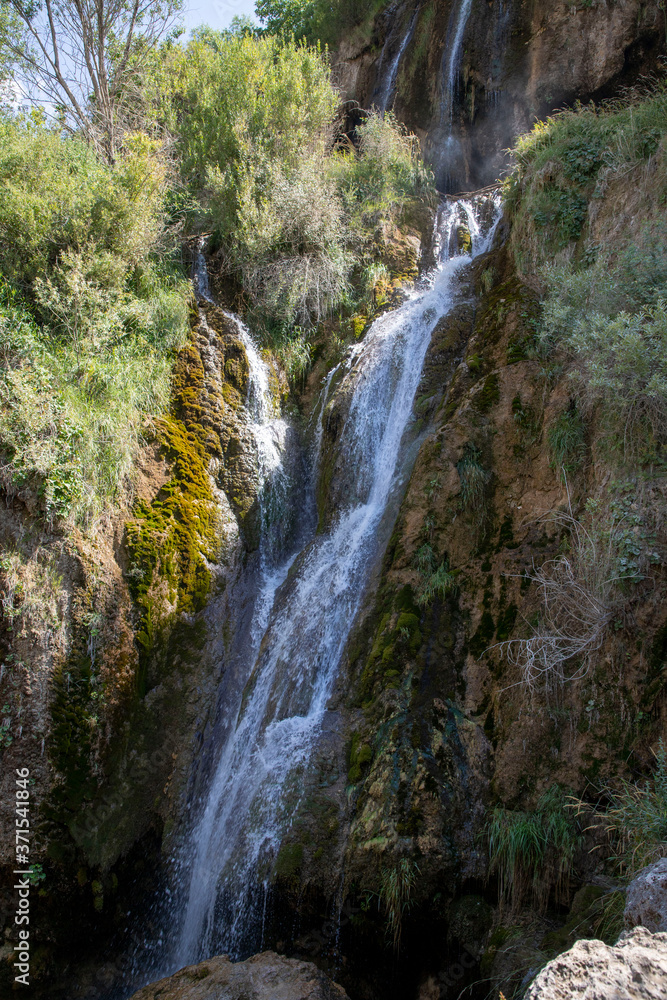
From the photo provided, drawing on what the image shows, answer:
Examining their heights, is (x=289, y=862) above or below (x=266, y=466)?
below

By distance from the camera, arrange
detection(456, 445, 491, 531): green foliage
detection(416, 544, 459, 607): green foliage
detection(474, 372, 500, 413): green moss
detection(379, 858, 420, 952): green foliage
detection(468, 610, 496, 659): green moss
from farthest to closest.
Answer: detection(474, 372, 500, 413): green moss < detection(456, 445, 491, 531): green foliage < detection(416, 544, 459, 607): green foliage < detection(468, 610, 496, 659): green moss < detection(379, 858, 420, 952): green foliage

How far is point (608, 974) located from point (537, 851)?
228cm

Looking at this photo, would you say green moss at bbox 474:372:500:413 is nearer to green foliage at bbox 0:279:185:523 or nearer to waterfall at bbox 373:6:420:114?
green foliage at bbox 0:279:185:523

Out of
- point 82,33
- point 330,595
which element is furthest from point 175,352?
point 82,33

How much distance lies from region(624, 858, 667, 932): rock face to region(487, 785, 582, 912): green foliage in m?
1.47

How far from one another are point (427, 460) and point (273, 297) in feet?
17.7

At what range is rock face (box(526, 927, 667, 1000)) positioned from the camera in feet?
5.93

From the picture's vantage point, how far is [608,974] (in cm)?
187

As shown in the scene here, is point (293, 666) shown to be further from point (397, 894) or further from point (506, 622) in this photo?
point (397, 894)

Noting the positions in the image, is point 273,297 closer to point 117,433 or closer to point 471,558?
point 117,433

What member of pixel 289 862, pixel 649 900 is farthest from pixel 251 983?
pixel 649 900

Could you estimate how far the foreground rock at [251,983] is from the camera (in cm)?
388

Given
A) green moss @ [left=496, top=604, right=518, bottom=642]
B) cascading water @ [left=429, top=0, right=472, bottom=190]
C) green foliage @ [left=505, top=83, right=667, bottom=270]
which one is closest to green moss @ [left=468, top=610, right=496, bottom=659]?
green moss @ [left=496, top=604, right=518, bottom=642]

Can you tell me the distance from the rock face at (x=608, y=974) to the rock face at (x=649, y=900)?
0.34 metres
